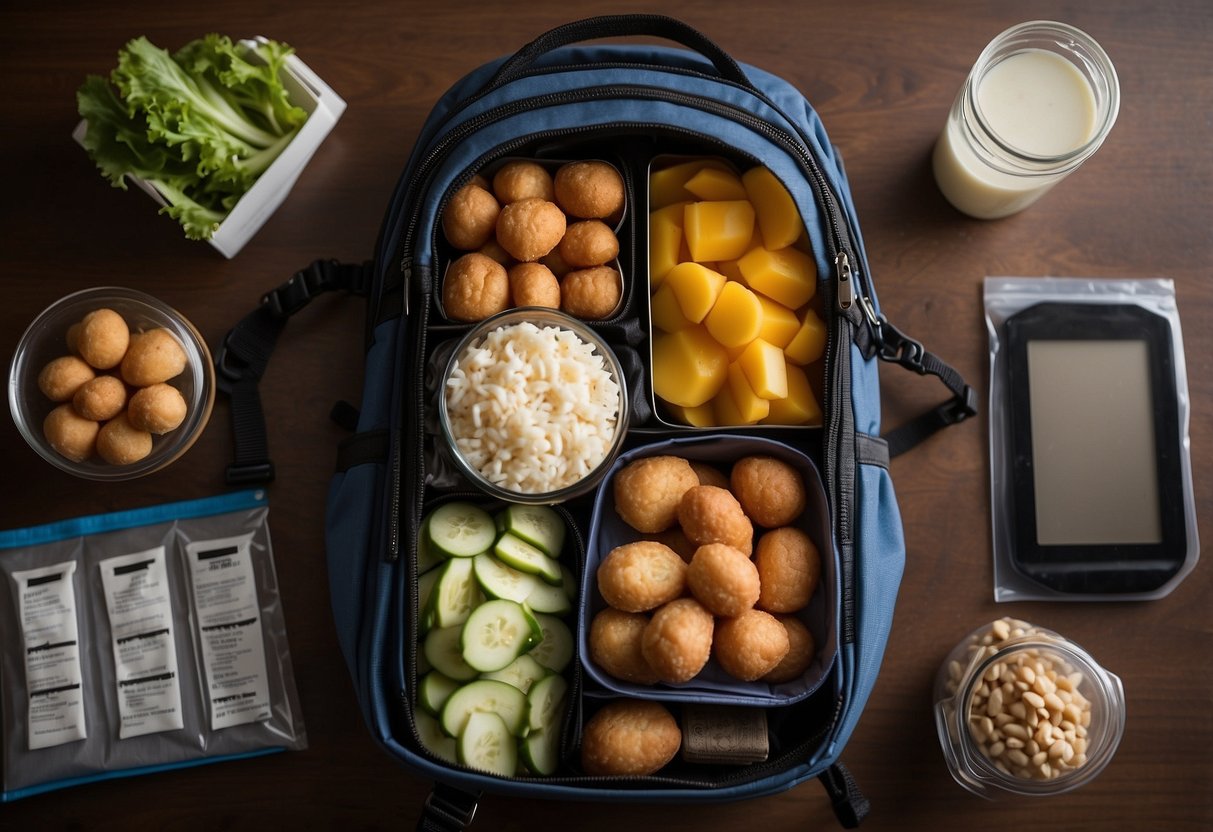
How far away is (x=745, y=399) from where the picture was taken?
1.27 metres

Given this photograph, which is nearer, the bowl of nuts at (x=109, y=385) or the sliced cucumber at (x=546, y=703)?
the sliced cucumber at (x=546, y=703)

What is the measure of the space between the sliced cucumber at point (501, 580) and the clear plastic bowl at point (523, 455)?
0.12 m

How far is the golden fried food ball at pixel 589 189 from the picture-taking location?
1.29 meters

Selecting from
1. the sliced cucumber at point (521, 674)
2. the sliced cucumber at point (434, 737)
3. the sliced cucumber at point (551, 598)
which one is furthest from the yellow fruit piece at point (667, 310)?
the sliced cucumber at point (434, 737)

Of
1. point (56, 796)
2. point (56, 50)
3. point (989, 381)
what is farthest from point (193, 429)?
point (989, 381)

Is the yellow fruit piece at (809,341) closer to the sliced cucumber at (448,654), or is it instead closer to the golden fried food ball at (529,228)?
the golden fried food ball at (529,228)

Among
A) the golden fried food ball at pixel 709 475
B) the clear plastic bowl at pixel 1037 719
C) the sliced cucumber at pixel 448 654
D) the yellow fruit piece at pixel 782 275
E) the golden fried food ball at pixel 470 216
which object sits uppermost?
the golden fried food ball at pixel 470 216

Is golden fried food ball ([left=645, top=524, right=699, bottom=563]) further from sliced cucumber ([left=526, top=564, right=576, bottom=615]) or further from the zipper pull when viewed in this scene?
the zipper pull

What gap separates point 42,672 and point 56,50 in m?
1.11

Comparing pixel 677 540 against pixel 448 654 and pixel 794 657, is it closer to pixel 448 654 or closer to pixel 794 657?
pixel 794 657

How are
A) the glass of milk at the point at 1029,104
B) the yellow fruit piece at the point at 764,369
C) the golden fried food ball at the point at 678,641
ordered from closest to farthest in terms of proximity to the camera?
the golden fried food ball at the point at 678,641 < the yellow fruit piece at the point at 764,369 < the glass of milk at the point at 1029,104

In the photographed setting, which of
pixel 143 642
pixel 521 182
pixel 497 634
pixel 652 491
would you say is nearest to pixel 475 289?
pixel 521 182

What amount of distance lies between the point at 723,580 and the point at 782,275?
47 centimetres

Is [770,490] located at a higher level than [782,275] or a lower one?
lower
